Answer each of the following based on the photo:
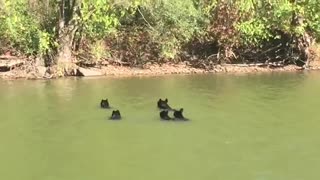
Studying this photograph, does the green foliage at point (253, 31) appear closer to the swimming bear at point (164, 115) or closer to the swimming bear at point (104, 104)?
the swimming bear at point (104, 104)

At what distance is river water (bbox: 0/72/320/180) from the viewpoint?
11.8m

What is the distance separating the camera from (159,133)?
14.9 m

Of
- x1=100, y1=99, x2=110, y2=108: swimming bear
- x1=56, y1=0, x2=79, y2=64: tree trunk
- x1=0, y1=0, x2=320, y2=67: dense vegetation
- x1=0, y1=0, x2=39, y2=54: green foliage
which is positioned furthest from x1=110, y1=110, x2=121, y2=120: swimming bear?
x1=0, y1=0, x2=39, y2=54: green foliage

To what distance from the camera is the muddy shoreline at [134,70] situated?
2694cm

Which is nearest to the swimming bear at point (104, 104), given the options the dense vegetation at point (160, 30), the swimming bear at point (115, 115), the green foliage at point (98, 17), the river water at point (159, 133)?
the river water at point (159, 133)

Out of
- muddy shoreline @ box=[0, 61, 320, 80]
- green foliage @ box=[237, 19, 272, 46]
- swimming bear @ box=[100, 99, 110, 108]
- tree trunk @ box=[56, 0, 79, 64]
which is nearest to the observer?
swimming bear @ box=[100, 99, 110, 108]

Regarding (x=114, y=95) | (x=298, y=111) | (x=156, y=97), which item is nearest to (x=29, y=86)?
(x=114, y=95)

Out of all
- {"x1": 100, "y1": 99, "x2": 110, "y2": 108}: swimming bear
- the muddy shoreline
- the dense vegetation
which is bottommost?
{"x1": 100, "y1": 99, "x2": 110, "y2": 108}: swimming bear

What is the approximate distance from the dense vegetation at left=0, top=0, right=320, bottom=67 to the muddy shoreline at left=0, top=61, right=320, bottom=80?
0.63m

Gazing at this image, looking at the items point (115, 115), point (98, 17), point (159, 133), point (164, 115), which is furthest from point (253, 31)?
point (159, 133)

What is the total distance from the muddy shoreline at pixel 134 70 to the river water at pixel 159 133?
3.27 meters

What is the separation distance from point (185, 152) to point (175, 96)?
803 cm

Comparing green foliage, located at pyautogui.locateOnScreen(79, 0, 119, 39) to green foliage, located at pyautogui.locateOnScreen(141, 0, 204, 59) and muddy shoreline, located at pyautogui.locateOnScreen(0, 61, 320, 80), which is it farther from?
muddy shoreline, located at pyautogui.locateOnScreen(0, 61, 320, 80)

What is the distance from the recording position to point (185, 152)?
43.3 ft
